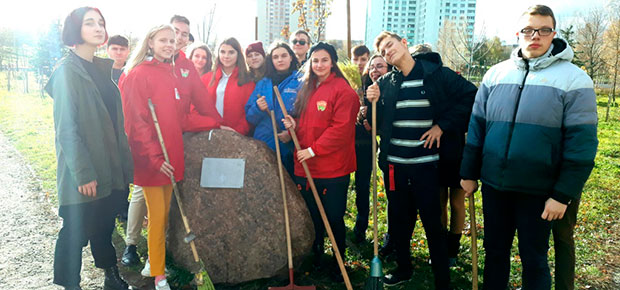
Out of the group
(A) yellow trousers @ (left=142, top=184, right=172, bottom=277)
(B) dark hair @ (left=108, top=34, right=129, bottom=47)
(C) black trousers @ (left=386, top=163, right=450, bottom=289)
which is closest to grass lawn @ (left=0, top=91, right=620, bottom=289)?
(A) yellow trousers @ (left=142, top=184, right=172, bottom=277)

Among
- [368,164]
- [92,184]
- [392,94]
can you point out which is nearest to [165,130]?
[92,184]

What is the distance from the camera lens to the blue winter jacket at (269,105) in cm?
435

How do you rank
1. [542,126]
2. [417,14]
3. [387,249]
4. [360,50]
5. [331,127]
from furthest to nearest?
[417,14] < [360,50] < [387,249] < [331,127] < [542,126]

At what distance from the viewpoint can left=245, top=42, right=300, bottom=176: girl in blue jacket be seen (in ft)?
14.3

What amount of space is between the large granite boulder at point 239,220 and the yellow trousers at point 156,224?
343 millimetres

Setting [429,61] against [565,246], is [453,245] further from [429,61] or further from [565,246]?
[429,61]

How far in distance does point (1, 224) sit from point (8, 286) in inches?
84.9

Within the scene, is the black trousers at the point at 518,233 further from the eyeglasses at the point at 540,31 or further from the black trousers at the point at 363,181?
the black trousers at the point at 363,181

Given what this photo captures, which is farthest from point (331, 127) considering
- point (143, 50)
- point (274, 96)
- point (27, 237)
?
point (27, 237)

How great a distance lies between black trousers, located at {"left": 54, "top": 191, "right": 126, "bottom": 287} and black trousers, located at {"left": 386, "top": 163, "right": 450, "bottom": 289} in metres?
2.62

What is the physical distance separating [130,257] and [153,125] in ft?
5.47

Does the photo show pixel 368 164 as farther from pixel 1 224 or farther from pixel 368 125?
pixel 1 224

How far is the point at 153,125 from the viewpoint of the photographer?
3619 mm

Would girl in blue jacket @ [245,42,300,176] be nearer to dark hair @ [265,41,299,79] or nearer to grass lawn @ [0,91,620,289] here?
dark hair @ [265,41,299,79]
